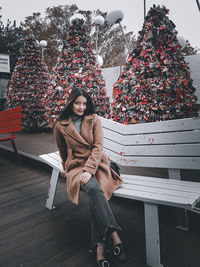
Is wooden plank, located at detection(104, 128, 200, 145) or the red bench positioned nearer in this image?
wooden plank, located at detection(104, 128, 200, 145)

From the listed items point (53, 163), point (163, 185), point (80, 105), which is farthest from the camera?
point (53, 163)

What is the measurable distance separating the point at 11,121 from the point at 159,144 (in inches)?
137

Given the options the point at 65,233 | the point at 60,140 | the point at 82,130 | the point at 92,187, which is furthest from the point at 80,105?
the point at 65,233

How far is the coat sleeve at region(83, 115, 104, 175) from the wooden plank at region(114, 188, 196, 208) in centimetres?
30

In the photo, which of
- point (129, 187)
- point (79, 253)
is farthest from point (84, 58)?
point (79, 253)

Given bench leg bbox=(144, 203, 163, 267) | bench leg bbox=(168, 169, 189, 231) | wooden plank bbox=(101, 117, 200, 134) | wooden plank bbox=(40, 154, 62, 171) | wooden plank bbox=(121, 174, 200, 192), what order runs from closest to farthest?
1. bench leg bbox=(144, 203, 163, 267)
2. wooden plank bbox=(121, 174, 200, 192)
3. wooden plank bbox=(101, 117, 200, 134)
4. bench leg bbox=(168, 169, 189, 231)
5. wooden plank bbox=(40, 154, 62, 171)

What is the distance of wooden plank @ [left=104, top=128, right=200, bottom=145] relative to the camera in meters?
1.87

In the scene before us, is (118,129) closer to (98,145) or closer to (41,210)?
(98,145)

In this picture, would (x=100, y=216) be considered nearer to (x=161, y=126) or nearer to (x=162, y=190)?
(x=162, y=190)

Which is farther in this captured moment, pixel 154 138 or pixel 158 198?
pixel 154 138

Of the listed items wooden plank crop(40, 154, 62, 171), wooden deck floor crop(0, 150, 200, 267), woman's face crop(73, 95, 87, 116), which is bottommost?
wooden deck floor crop(0, 150, 200, 267)

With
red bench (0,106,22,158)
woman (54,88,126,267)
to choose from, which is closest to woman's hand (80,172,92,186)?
woman (54,88,126,267)

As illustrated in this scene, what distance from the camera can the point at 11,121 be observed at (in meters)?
4.46

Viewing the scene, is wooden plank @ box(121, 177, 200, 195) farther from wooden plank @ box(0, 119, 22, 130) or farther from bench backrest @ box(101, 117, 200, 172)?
wooden plank @ box(0, 119, 22, 130)
